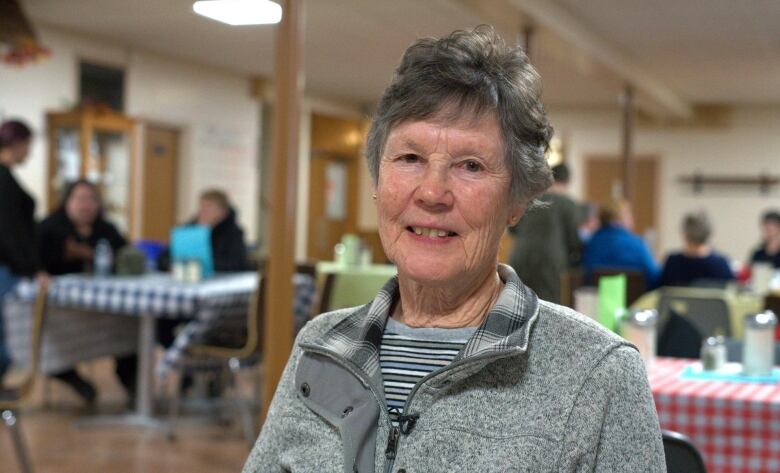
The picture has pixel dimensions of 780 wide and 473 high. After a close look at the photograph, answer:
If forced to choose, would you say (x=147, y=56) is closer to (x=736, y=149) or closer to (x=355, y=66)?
(x=355, y=66)

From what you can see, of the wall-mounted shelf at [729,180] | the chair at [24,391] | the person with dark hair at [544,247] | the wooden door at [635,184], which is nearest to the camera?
the chair at [24,391]

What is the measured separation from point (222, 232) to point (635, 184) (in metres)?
10.5

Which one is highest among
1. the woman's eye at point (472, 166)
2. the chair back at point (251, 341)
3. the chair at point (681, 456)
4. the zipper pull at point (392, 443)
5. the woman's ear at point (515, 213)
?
the woman's eye at point (472, 166)

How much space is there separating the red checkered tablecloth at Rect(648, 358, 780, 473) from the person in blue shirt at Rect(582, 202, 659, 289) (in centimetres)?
453

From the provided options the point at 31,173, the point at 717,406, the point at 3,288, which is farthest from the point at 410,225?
the point at 31,173

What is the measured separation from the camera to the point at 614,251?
730cm

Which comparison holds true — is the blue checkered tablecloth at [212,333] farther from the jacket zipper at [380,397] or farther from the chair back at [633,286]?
the jacket zipper at [380,397]

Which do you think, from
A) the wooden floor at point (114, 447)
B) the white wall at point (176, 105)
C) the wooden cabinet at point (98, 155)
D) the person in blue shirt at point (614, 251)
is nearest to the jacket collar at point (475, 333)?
the wooden floor at point (114, 447)

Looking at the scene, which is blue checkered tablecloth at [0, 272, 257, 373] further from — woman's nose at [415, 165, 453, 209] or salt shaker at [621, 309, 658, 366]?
woman's nose at [415, 165, 453, 209]

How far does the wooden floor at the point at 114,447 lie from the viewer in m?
4.83

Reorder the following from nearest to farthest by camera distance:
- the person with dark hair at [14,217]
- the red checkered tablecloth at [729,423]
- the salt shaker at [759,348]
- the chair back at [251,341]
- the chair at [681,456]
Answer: the chair at [681,456], the red checkered tablecloth at [729,423], the salt shaker at [759,348], the chair back at [251,341], the person with dark hair at [14,217]

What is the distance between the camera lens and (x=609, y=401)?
1.21m

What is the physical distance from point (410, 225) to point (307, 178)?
12.9 m

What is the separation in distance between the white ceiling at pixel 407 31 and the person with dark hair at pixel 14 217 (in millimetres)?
1310
